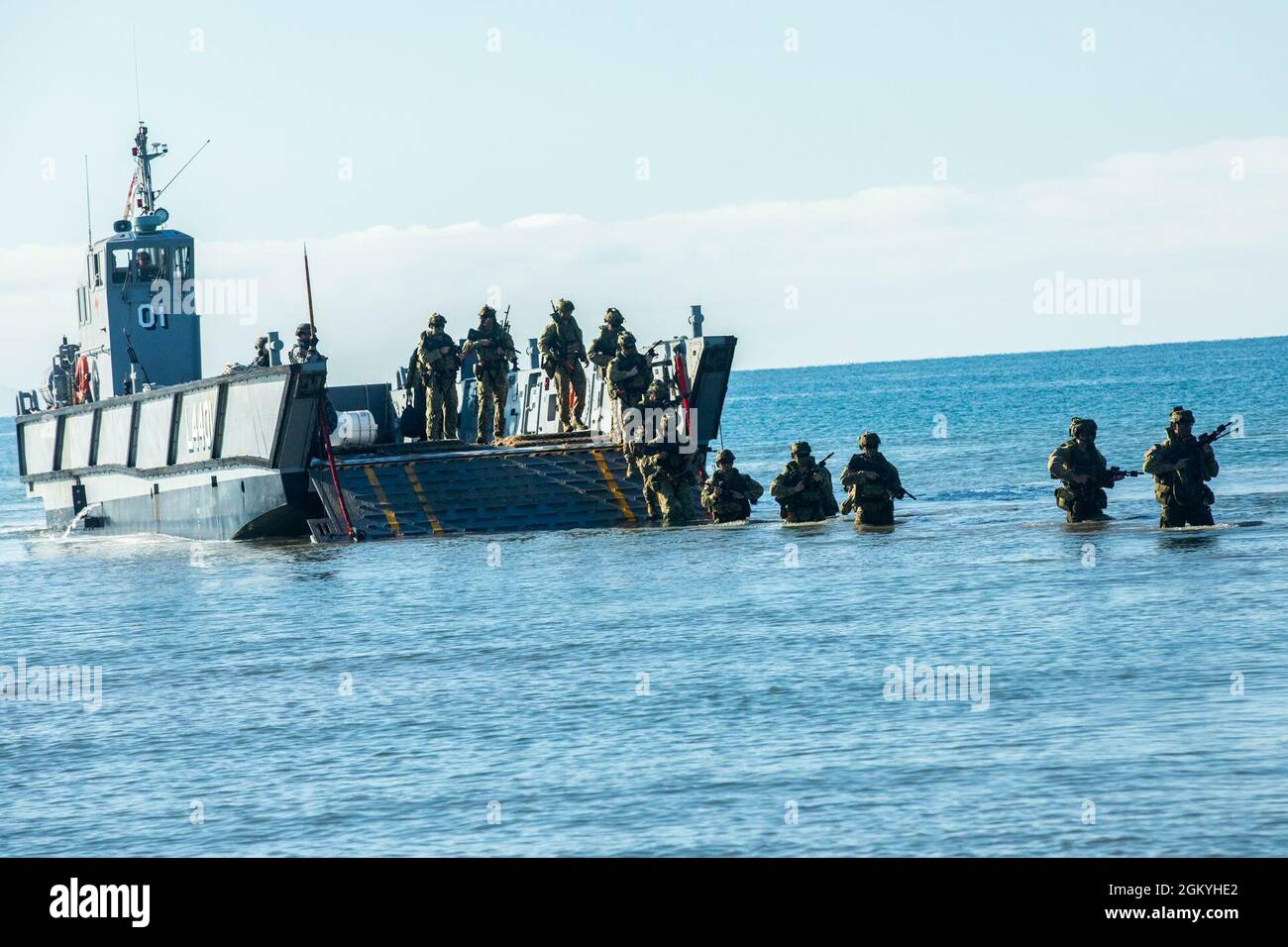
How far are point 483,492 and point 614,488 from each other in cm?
177

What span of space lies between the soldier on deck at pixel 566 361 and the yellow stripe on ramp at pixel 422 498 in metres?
2.58

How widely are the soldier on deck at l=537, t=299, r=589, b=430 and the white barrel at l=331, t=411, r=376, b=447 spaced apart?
8.90 ft

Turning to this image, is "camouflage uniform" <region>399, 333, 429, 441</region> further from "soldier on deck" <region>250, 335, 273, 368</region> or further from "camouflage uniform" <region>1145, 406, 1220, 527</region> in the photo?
"camouflage uniform" <region>1145, 406, 1220, 527</region>

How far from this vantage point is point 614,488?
2452cm

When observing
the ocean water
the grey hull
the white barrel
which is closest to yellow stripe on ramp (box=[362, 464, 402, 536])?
the ocean water

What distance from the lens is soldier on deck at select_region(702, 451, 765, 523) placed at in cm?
2353

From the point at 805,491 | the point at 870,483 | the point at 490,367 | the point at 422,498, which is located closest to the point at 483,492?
the point at 422,498

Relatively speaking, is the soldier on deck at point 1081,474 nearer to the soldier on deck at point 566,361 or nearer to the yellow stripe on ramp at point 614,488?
the yellow stripe on ramp at point 614,488

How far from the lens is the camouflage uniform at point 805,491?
23.2 metres

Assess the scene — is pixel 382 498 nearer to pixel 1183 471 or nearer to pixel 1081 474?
pixel 1081 474

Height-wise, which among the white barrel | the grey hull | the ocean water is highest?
the white barrel
